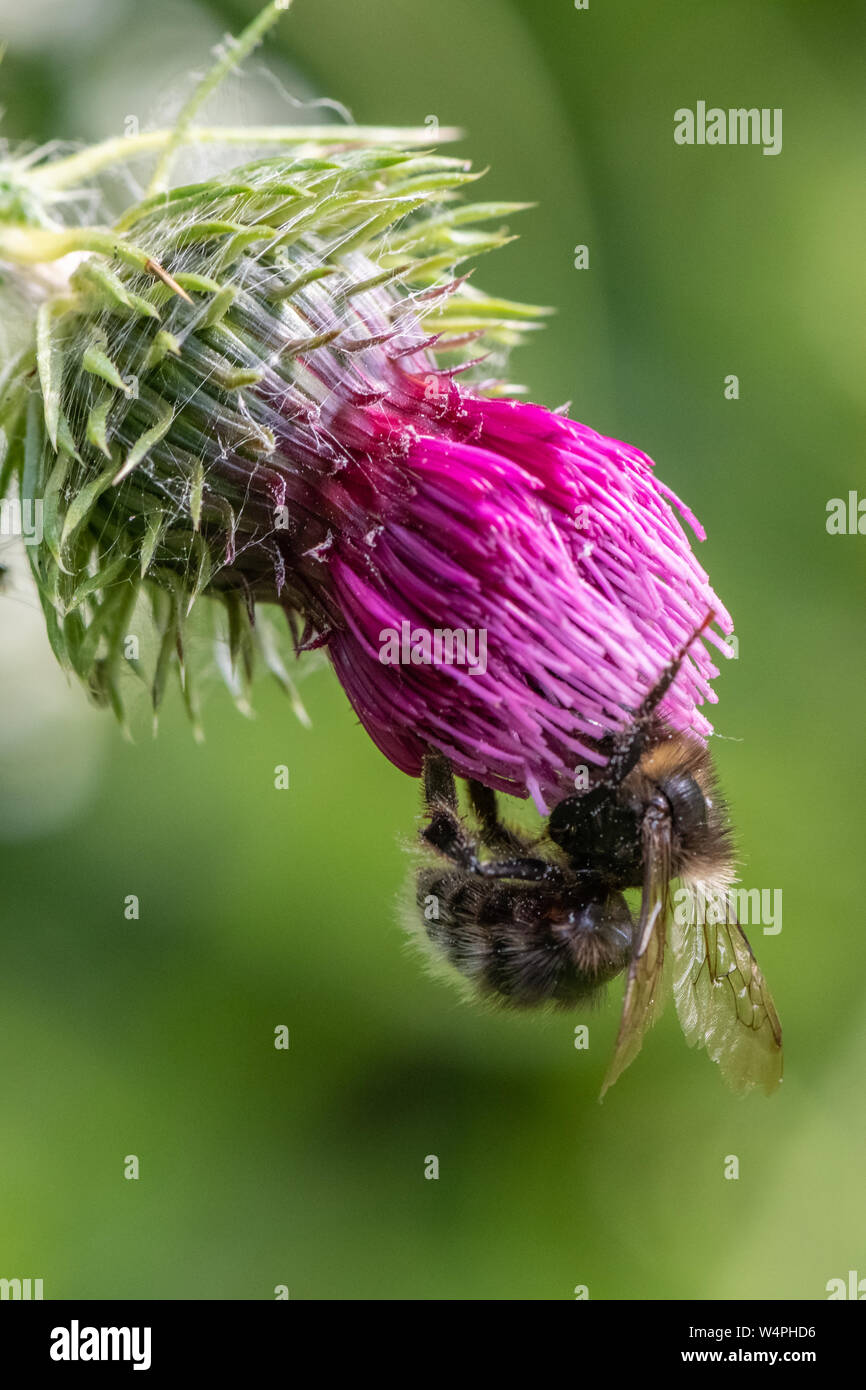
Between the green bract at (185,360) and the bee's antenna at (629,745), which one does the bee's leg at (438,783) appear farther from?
the green bract at (185,360)

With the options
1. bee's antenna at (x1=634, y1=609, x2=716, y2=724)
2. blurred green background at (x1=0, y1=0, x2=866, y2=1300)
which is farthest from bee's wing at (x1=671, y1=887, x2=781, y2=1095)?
blurred green background at (x1=0, y1=0, x2=866, y2=1300)

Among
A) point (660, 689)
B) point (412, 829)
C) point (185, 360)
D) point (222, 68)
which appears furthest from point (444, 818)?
point (222, 68)

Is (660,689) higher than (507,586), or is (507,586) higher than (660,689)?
(507,586)

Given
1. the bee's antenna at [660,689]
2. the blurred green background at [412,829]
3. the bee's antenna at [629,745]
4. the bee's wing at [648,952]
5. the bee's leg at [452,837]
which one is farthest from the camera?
the blurred green background at [412,829]

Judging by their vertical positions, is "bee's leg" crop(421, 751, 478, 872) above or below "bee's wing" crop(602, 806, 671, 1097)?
above

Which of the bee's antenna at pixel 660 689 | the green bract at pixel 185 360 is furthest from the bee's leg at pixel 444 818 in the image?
the green bract at pixel 185 360

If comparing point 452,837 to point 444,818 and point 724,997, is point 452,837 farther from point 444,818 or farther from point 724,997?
point 724,997

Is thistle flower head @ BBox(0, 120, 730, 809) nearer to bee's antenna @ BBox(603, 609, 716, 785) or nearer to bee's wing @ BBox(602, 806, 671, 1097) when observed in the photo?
bee's antenna @ BBox(603, 609, 716, 785)
